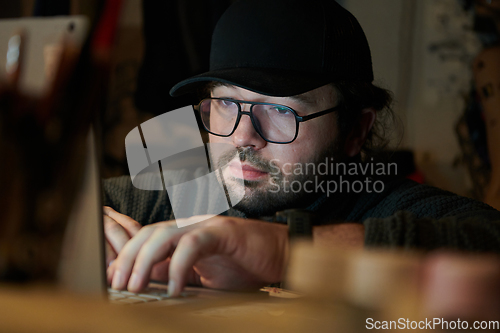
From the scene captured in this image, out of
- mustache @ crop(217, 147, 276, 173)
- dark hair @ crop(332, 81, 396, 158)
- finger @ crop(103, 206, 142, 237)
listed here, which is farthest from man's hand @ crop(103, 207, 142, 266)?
dark hair @ crop(332, 81, 396, 158)

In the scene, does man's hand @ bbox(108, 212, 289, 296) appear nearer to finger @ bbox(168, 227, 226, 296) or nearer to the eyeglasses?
finger @ bbox(168, 227, 226, 296)

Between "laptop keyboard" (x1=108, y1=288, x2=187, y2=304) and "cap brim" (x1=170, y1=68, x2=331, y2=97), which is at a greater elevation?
"cap brim" (x1=170, y1=68, x2=331, y2=97)

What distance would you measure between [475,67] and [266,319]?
2.81 feet

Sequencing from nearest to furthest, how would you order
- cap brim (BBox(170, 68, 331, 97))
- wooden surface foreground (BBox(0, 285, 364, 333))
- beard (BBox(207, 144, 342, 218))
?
wooden surface foreground (BBox(0, 285, 364, 333)) < beard (BBox(207, 144, 342, 218)) < cap brim (BBox(170, 68, 331, 97))

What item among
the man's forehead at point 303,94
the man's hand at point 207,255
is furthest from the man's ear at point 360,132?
the man's hand at point 207,255

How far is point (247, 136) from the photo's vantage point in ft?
1.37

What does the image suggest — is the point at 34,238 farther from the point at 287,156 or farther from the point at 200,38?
the point at 200,38

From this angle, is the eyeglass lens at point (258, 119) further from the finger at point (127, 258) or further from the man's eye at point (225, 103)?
the finger at point (127, 258)

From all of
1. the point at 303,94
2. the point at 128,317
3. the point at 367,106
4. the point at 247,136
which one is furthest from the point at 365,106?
the point at 128,317

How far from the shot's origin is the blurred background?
43 centimetres

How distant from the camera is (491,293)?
15cm

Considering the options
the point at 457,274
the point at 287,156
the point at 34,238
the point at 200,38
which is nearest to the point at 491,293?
the point at 457,274

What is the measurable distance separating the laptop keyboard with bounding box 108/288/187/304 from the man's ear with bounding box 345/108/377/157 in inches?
18.6

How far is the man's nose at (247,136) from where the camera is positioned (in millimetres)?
406
